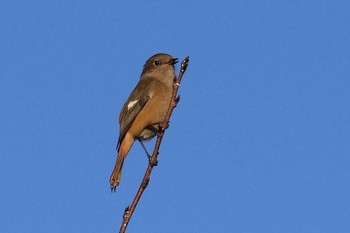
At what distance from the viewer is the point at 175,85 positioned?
522 centimetres

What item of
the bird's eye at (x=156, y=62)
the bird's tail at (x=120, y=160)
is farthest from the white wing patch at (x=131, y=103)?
the bird's eye at (x=156, y=62)

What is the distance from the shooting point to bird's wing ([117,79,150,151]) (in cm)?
962

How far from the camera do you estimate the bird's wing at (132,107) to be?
9.62 meters

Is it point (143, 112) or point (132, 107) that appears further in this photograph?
point (132, 107)

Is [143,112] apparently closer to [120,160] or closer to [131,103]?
[131,103]

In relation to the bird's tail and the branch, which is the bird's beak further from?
the branch

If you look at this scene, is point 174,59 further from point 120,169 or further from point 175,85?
point 175,85

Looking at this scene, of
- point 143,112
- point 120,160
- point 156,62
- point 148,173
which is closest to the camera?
point 148,173

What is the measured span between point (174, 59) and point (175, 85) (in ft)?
17.2

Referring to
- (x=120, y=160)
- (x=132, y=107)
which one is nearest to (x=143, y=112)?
(x=132, y=107)

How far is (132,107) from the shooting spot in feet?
32.4

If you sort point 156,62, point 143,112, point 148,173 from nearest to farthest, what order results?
point 148,173, point 143,112, point 156,62

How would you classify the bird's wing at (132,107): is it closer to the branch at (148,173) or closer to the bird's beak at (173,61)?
the bird's beak at (173,61)

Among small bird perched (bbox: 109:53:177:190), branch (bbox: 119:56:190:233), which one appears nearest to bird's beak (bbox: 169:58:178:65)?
small bird perched (bbox: 109:53:177:190)
